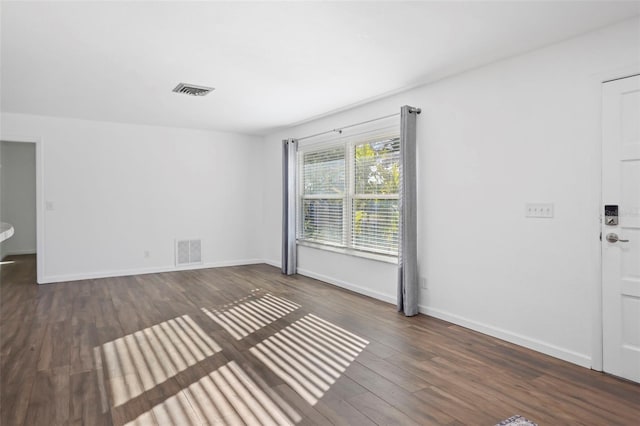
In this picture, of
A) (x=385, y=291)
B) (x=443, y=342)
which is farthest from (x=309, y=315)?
(x=443, y=342)

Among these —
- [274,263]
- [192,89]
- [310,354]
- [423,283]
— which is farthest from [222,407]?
[274,263]

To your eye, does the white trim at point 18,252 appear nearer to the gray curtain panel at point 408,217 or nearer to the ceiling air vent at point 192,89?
the ceiling air vent at point 192,89

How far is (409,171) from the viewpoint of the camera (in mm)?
4203

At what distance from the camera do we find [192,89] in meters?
4.38

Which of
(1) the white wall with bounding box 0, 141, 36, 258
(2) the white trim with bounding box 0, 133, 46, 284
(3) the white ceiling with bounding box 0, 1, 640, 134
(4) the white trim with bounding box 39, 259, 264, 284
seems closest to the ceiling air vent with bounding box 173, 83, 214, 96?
(3) the white ceiling with bounding box 0, 1, 640, 134

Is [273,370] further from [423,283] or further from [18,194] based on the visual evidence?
[18,194]

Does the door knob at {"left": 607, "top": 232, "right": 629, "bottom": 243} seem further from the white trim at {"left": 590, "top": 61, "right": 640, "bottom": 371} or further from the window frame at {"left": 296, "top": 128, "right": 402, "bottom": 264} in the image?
the window frame at {"left": 296, "top": 128, "right": 402, "bottom": 264}

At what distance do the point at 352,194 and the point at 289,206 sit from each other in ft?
4.74

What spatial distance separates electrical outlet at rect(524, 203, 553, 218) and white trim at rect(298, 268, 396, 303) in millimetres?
1898

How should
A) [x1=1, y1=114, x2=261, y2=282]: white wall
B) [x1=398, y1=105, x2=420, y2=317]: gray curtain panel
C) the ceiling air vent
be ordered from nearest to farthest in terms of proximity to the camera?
[x1=398, y1=105, x2=420, y2=317]: gray curtain panel, the ceiling air vent, [x1=1, y1=114, x2=261, y2=282]: white wall

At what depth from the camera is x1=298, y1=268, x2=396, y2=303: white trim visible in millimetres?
4727

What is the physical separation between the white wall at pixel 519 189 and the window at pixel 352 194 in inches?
20.8

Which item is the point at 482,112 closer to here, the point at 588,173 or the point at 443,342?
the point at 588,173

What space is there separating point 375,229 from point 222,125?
3322mm
